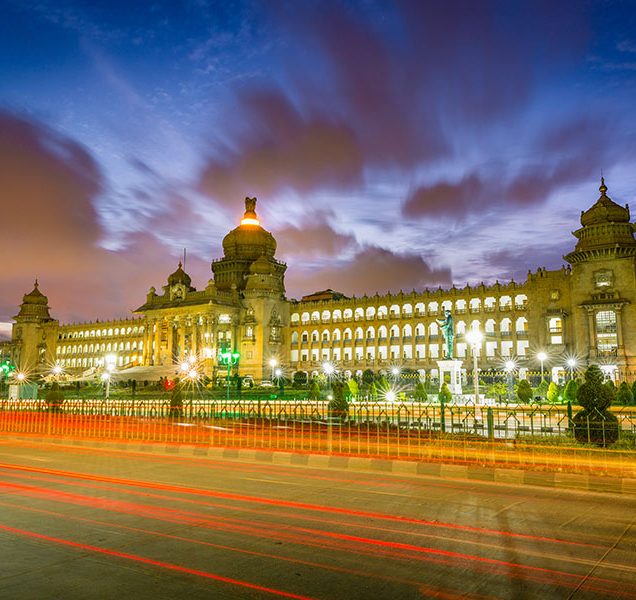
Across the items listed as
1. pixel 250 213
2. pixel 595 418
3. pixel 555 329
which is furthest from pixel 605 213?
pixel 250 213

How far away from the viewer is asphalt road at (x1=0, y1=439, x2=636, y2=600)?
593 centimetres

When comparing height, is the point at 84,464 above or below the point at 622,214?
below

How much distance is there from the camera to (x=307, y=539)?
7.66 metres

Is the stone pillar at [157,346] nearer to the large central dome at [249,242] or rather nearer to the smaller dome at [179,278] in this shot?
the smaller dome at [179,278]

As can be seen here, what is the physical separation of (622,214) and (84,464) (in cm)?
5999

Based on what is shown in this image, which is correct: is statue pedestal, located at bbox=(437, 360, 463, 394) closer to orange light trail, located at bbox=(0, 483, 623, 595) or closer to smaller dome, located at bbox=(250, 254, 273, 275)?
orange light trail, located at bbox=(0, 483, 623, 595)

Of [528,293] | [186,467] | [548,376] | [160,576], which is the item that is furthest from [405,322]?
[160,576]

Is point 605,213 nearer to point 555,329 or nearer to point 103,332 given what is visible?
point 555,329

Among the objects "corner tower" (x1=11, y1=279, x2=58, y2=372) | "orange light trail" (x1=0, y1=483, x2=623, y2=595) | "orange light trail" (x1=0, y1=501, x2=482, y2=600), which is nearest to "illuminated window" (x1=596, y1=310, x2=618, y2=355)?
"orange light trail" (x1=0, y1=483, x2=623, y2=595)

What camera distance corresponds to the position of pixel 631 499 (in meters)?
10.7

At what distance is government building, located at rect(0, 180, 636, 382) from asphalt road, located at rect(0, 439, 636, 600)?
4954cm

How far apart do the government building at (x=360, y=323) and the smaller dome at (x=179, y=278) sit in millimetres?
175

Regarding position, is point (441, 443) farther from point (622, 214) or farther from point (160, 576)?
point (622, 214)

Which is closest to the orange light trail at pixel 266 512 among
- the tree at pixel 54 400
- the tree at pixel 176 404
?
the tree at pixel 176 404
